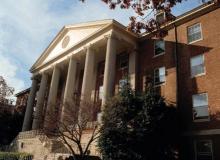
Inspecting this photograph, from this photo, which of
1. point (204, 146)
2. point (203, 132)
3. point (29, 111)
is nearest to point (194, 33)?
point (203, 132)

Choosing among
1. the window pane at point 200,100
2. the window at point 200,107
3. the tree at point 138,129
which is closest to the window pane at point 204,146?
the tree at point 138,129

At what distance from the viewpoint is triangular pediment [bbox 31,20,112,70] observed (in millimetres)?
32856

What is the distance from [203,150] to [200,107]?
143 inches

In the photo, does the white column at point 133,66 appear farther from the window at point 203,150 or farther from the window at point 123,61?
the window at point 203,150

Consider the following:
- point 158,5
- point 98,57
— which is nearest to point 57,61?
point 98,57

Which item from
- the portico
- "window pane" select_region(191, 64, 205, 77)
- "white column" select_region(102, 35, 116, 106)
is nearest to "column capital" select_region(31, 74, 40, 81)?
the portico

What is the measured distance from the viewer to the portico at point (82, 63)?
28406 millimetres

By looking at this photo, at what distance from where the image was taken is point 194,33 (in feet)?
86.4

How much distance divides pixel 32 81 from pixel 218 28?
31.7m

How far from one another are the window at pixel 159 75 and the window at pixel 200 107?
4.51m

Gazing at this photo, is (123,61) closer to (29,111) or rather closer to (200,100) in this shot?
(200,100)

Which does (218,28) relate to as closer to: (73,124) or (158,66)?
(158,66)

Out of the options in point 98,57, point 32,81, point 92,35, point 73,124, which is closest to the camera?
point 73,124

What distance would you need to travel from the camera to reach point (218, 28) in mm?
24156
